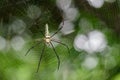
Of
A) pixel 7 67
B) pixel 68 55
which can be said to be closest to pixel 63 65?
pixel 68 55

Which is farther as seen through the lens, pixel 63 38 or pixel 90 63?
pixel 90 63

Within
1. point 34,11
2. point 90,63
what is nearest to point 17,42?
point 34,11

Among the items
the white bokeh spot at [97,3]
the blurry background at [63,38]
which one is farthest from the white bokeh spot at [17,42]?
the white bokeh spot at [97,3]

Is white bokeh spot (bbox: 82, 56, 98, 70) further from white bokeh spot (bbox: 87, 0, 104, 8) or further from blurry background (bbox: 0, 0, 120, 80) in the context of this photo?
white bokeh spot (bbox: 87, 0, 104, 8)

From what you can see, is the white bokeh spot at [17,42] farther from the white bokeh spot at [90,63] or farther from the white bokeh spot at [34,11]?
the white bokeh spot at [90,63]

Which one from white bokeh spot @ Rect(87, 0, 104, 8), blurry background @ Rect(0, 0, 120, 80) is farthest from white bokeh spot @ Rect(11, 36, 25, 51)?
white bokeh spot @ Rect(87, 0, 104, 8)

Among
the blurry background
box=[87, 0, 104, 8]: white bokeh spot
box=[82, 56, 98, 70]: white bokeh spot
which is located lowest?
box=[82, 56, 98, 70]: white bokeh spot

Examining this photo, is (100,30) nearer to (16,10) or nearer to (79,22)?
(79,22)

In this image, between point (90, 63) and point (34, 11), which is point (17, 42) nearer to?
point (34, 11)
